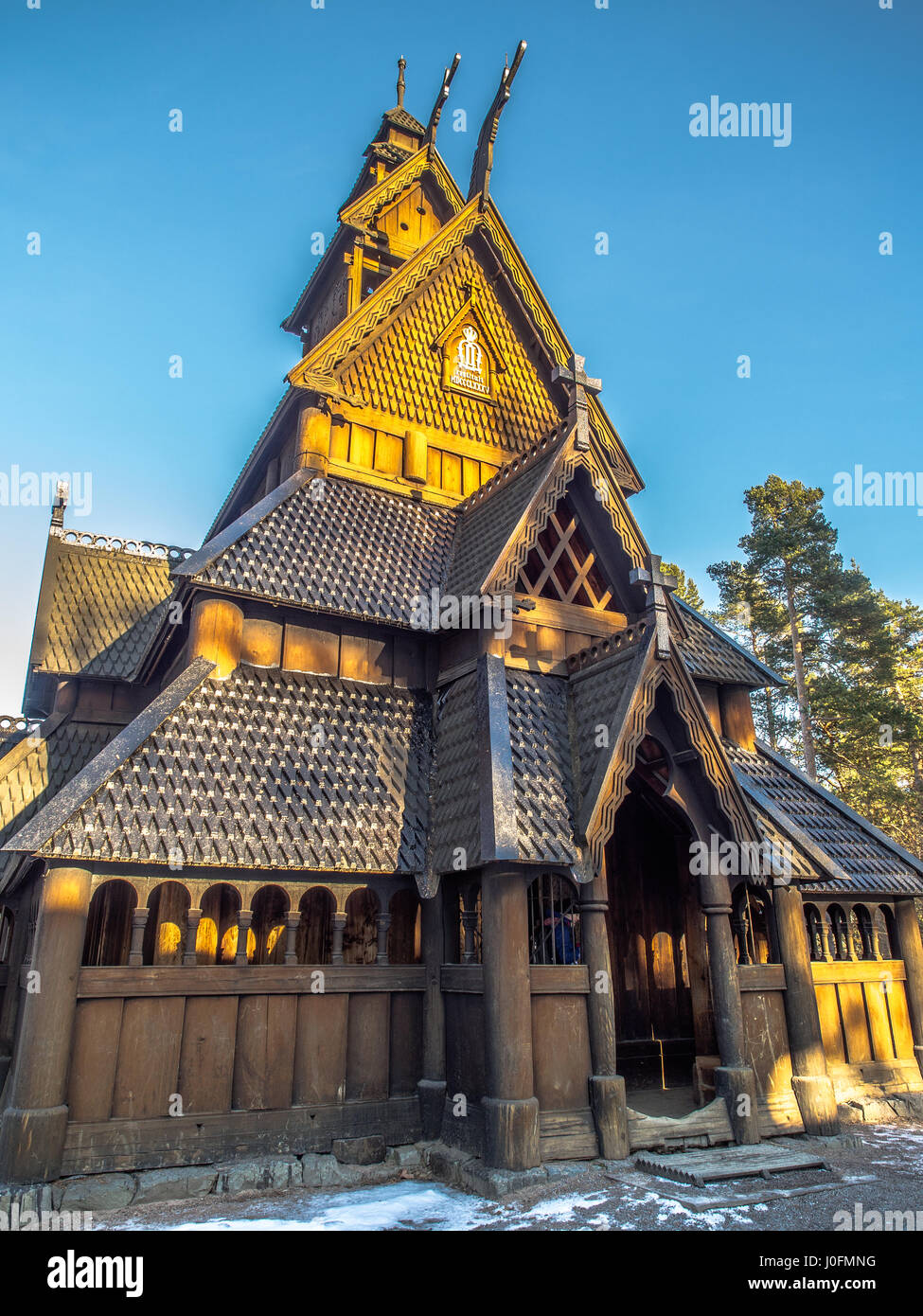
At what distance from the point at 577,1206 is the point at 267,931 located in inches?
207

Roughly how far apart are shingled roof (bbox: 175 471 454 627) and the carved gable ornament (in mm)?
3150

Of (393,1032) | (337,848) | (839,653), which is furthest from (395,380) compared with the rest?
(839,653)

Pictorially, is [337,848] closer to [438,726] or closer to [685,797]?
[438,726]

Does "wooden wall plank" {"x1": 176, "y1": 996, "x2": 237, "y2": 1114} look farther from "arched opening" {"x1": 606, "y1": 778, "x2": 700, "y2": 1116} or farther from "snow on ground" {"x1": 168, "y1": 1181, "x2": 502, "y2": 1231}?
"arched opening" {"x1": 606, "y1": 778, "x2": 700, "y2": 1116}

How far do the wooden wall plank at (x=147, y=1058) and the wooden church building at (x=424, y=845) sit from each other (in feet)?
0.10

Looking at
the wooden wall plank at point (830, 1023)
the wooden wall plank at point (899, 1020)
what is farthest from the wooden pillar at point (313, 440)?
the wooden wall plank at point (899, 1020)

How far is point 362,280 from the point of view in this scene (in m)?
17.9

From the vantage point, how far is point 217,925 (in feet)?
36.3

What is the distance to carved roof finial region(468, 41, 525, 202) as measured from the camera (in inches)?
619

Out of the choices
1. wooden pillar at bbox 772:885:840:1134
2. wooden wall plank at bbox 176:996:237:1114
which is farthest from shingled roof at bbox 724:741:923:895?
wooden wall plank at bbox 176:996:237:1114

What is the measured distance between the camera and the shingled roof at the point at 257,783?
922 centimetres

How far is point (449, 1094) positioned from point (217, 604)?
7006mm

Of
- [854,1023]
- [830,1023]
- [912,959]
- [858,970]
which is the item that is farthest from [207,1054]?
[912,959]

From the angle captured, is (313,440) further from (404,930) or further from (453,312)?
(404,930)
